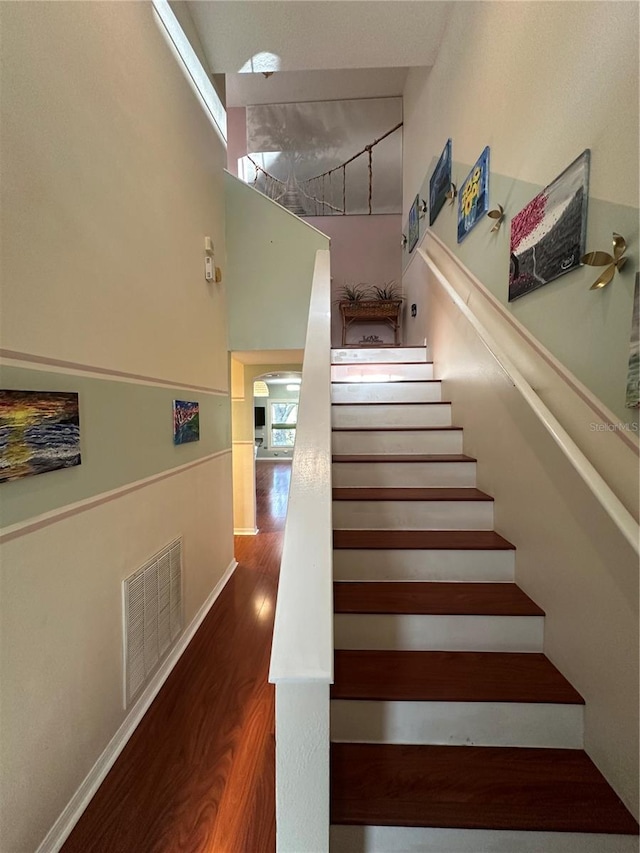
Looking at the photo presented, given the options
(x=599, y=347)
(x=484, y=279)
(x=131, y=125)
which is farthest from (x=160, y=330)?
(x=599, y=347)

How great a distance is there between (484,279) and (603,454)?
1.35 metres

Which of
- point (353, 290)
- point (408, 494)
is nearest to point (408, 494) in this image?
point (408, 494)

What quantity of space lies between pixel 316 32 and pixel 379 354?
2.42 m

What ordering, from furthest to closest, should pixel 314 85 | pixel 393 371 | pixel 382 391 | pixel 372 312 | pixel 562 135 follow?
pixel 372 312, pixel 314 85, pixel 393 371, pixel 382 391, pixel 562 135

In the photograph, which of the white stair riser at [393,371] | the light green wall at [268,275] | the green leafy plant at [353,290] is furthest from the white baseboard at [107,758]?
the green leafy plant at [353,290]

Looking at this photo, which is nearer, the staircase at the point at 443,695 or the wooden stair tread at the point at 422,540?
the staircase at the point at 443,695

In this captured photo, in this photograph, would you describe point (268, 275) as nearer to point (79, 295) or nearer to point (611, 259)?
point (79, 295)

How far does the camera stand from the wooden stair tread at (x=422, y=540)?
162 centimetres

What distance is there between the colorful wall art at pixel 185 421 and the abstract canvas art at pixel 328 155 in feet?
15.4

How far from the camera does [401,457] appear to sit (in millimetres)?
2129

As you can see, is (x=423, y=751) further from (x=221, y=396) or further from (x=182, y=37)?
(x=182, y=37)

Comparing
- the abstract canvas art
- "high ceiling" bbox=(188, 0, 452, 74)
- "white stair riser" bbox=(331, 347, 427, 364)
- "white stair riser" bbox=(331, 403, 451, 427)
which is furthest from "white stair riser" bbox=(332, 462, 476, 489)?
the abstract canvas art

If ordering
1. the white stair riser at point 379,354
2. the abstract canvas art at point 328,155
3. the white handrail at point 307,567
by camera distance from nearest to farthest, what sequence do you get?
1. the white handrail at point 307,567
2. the white stair riser at point 379,354
3. the abstract canvas art at point 328,155

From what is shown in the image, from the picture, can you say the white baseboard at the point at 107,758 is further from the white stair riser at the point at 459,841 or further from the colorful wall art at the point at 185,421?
the colorful wall art at the point at 185,421
